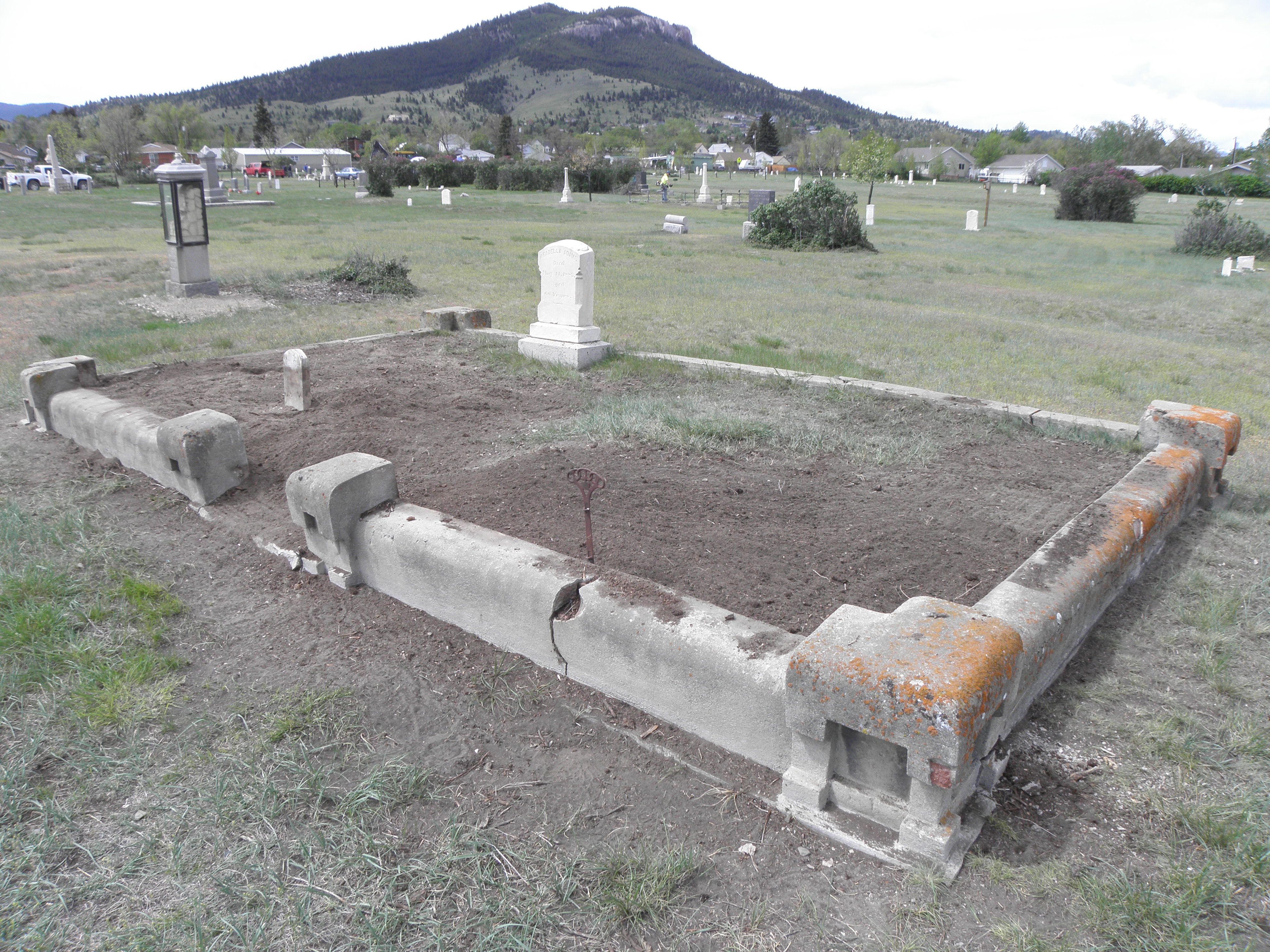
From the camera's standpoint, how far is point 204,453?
4684mm

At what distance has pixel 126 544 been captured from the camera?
4.30 m

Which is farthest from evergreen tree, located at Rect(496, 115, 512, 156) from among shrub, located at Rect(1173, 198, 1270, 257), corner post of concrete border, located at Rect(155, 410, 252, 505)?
corner post of concrete border, located at Rect(155, 410, 252, 505)

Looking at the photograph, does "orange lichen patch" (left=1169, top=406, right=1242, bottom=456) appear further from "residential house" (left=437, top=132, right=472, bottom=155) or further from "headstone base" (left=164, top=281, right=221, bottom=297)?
"residential house" (left=437, top=132, right=472, bottom=155)

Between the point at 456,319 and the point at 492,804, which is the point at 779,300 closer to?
the point at 456,319

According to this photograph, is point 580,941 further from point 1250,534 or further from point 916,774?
point 1250,534

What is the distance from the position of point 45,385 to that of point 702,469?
492cm

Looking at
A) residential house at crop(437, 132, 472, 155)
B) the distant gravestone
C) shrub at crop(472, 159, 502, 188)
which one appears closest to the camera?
the distant gravestone

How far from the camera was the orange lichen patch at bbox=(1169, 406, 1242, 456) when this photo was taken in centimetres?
482

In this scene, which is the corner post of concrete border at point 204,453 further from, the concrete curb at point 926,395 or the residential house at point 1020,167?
the residential house at point 1020,167

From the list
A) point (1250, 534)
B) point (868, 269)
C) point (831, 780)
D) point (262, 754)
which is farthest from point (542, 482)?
point (868, 269)

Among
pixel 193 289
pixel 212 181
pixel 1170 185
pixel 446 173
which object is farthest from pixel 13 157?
pixel 1170 185

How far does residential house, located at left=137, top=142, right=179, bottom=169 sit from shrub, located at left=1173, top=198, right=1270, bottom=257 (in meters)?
77.0

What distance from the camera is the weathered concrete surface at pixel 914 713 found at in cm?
220

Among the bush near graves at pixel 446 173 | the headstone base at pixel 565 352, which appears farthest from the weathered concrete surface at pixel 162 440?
the bush near graves at pixel 446 173
